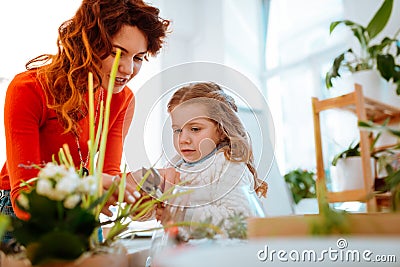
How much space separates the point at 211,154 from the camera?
51cm

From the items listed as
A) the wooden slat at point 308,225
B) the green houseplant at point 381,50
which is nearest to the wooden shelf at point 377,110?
the green houseplant at point 381,50

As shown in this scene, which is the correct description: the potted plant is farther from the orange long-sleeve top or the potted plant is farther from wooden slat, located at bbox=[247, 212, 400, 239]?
wooden slat, located at bbox=[247, 212, 400, 239]

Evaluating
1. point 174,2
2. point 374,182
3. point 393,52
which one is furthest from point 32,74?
point 174,2

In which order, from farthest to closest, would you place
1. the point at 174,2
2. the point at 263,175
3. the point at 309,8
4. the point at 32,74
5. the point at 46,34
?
the point at 174,2
the point at 309,8
the point at 46,34
the point at 32,74
the point at 263,175

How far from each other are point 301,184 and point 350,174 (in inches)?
33.6

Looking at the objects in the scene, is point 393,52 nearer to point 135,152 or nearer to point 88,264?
point 135,152

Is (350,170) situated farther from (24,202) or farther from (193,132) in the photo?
(24,202)

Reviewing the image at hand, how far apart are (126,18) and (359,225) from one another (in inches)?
24.3

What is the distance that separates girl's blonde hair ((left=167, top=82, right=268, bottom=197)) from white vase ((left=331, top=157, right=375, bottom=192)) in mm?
1186

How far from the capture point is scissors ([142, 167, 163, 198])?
53 centimetres

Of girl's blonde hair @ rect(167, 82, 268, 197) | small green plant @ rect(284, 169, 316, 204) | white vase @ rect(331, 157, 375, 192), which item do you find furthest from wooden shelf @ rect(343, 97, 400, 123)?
girl's blonde hair @ rect(167, 82, 268, 197)

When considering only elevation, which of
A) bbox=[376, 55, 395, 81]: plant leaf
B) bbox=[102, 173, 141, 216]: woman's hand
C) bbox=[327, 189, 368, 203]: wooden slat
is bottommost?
bbox=[327, 189, 368, 203]: wooden slat

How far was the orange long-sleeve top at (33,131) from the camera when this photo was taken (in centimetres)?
71

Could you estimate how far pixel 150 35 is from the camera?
0.80 m
